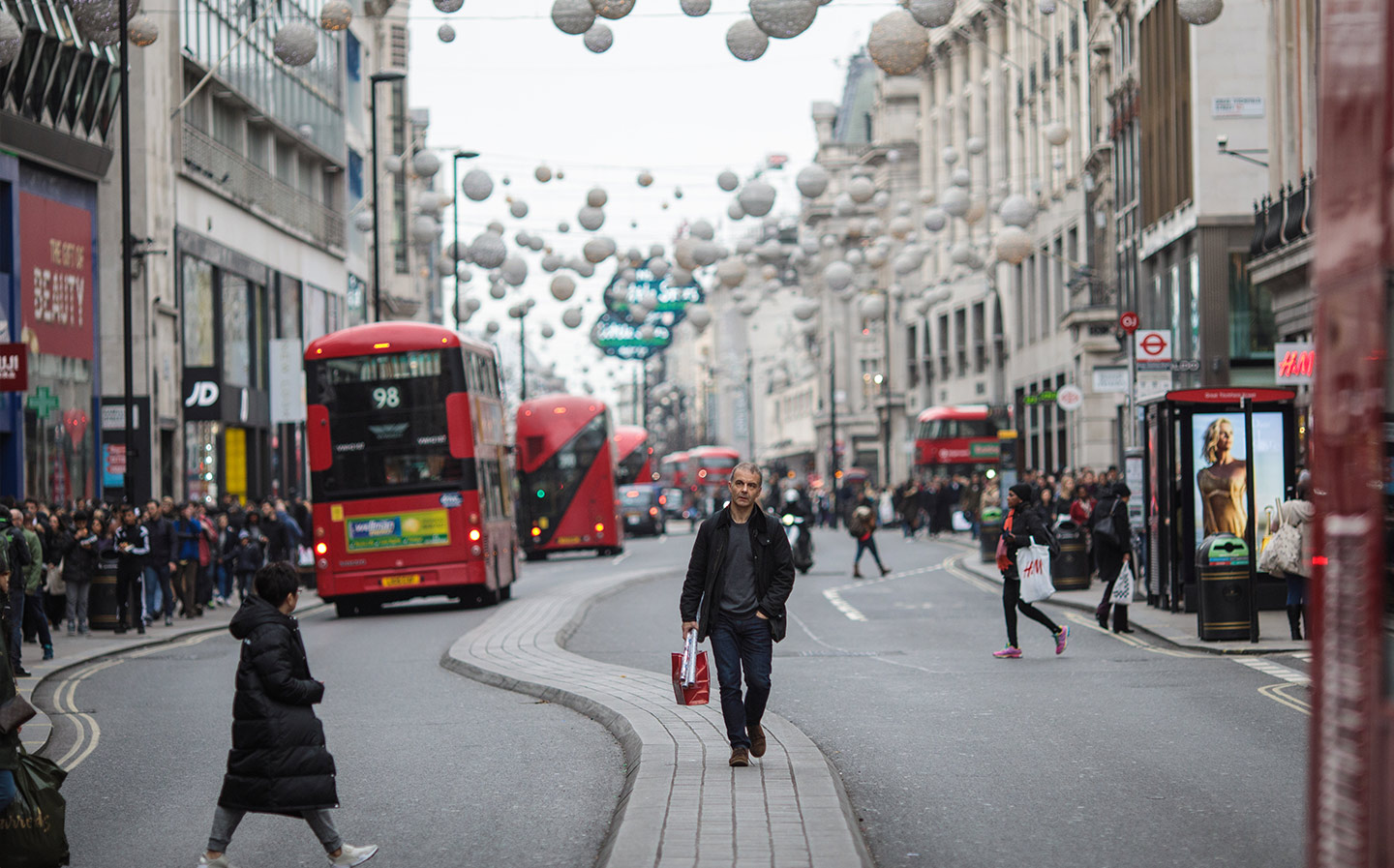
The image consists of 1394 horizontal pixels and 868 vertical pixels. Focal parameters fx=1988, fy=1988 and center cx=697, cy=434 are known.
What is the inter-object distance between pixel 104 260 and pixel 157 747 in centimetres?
2677

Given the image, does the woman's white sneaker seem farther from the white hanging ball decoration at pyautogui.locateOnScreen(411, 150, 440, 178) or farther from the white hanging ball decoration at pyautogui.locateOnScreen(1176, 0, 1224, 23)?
the white hanging ball decoration at pyautogui.locateOnScreen(411, 150, 440, 178)

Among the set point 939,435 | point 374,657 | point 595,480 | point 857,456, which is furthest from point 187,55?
point 857,456

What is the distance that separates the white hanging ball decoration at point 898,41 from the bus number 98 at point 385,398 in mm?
12530

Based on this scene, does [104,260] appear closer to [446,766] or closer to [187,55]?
[187,55]

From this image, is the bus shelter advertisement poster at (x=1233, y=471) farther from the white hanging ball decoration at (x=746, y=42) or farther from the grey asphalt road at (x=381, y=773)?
the grey asphalt road at (x=381, y=773)

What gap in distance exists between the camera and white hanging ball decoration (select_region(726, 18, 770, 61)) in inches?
624

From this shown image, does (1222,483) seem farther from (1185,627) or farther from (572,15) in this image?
(572,15)

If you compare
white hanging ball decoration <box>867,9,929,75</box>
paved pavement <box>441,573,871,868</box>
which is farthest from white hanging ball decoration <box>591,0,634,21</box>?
paved pavement <box>441,573,871,868</box>

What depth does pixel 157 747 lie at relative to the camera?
12.9 m

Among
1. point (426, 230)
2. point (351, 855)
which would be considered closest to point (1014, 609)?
point (351, 855)

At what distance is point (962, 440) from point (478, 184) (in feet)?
130

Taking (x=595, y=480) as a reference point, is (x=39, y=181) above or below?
above

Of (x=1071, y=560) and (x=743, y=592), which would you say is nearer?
(x=743, y=592)

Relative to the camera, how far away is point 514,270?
3200 centimetres
